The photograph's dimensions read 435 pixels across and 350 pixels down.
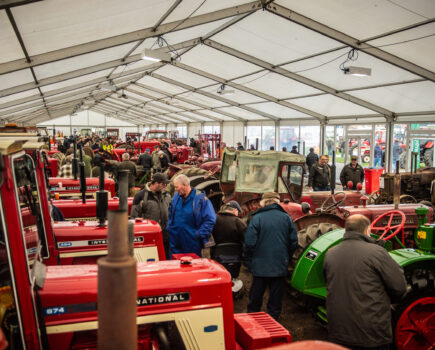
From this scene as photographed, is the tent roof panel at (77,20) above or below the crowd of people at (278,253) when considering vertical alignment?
above

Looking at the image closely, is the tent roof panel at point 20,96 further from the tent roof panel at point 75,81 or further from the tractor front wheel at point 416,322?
the tractor front wheel at point 416,322

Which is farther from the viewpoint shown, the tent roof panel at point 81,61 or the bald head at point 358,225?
the tent roof panel at point 81,61

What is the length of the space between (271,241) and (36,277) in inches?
103

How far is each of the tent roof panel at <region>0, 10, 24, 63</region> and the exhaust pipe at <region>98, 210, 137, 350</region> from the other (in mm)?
5555

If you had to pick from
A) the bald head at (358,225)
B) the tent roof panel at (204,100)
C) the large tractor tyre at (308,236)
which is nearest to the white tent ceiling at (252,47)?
the tent roof panel at (204,100)

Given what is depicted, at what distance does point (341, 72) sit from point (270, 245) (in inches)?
342

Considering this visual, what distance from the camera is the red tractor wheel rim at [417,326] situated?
12.1 ft

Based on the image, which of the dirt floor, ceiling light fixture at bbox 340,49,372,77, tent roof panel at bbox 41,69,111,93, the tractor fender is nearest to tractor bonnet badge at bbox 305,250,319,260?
the dirt floor

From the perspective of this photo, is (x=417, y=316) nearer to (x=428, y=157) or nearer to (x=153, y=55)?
(x=153, y=55)

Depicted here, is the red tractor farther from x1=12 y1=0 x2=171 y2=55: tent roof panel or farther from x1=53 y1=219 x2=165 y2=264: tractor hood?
x1=12 y1=0 x2=171 y2=55: tent roof panel

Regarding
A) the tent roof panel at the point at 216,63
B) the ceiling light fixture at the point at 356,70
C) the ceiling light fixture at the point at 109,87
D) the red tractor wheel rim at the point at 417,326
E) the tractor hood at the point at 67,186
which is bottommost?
the red tractor wheel rim at the point at 417,326

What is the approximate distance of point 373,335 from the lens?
2988mm

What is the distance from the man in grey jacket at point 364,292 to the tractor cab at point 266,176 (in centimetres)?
396

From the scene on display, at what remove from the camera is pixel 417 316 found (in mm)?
3766
